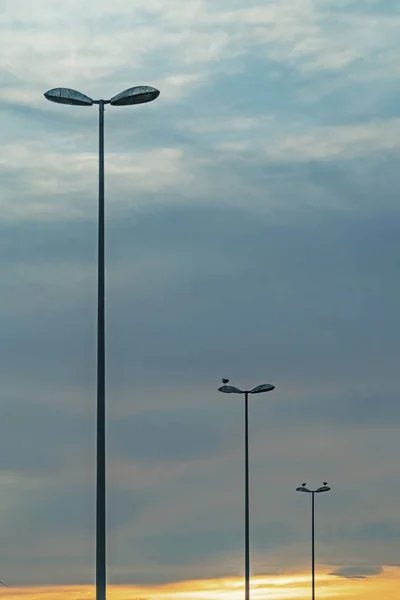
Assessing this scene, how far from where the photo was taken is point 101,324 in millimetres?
40094

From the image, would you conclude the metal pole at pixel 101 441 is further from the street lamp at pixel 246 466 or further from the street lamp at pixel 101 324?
the street lamp at pixel 246 466

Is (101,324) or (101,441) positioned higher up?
(101,324)

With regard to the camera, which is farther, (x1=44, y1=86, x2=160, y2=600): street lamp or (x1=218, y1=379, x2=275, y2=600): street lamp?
(x1=218, y1=379, x2=275, y2=600): street lamp

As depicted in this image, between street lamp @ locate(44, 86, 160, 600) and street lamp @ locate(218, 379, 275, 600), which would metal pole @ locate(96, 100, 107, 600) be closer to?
street lamp @ locate(44, 86, 160, 600)

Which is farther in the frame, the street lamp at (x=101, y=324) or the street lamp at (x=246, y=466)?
the street lamp at (x=246, y=466)

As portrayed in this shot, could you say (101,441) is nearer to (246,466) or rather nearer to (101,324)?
(101,324)

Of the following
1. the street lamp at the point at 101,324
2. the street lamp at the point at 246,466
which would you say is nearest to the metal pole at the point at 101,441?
the street lamp at the point at 101,324

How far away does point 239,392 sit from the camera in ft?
226

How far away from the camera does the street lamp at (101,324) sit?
126 feet

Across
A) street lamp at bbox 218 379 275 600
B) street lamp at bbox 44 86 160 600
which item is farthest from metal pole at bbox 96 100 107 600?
street lamp at bbox 218 379 275 600

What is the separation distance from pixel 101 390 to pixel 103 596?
515 cm

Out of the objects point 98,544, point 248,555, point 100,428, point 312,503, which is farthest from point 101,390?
point 312,503

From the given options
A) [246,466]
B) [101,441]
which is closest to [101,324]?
[101,441]

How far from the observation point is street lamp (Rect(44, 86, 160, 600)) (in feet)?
126
